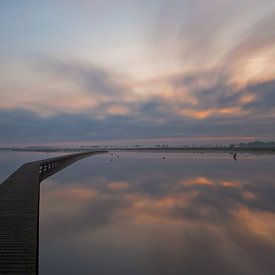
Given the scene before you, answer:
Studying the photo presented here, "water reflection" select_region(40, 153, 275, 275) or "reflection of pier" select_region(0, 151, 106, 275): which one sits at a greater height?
"reflection of pier" select_region(0, 151, 106, 275)

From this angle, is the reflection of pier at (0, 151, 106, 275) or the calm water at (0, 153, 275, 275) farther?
the calm water at (0, 153, 275, 275)

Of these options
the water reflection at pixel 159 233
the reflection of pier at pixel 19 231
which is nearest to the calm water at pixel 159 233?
the water reflection at pixel 159 233

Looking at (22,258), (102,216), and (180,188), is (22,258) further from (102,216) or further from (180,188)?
(180,188)

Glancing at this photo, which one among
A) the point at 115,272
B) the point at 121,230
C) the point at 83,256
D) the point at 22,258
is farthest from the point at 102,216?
the point at 22,258

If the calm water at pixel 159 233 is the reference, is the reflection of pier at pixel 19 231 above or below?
above

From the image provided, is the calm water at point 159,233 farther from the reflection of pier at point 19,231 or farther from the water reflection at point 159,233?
the reflection of pier at point 19,231

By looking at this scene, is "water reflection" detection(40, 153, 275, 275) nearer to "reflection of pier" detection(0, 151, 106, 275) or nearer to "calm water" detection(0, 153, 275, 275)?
"calm water" detection(0, 153, 275, 275)

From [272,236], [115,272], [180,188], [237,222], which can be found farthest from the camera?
[180,188]

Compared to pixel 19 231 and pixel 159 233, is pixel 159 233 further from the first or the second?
pixel 19 231

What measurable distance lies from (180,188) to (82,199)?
698cm

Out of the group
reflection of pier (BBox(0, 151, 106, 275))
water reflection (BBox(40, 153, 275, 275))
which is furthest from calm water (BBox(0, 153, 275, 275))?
reflection of pier (BBox(0, 151, 106, 275))

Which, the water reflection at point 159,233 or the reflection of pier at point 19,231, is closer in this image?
the reflection of pier at point 19,231

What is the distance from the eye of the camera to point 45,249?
A: 8.21m

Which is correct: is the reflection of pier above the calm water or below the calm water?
above
